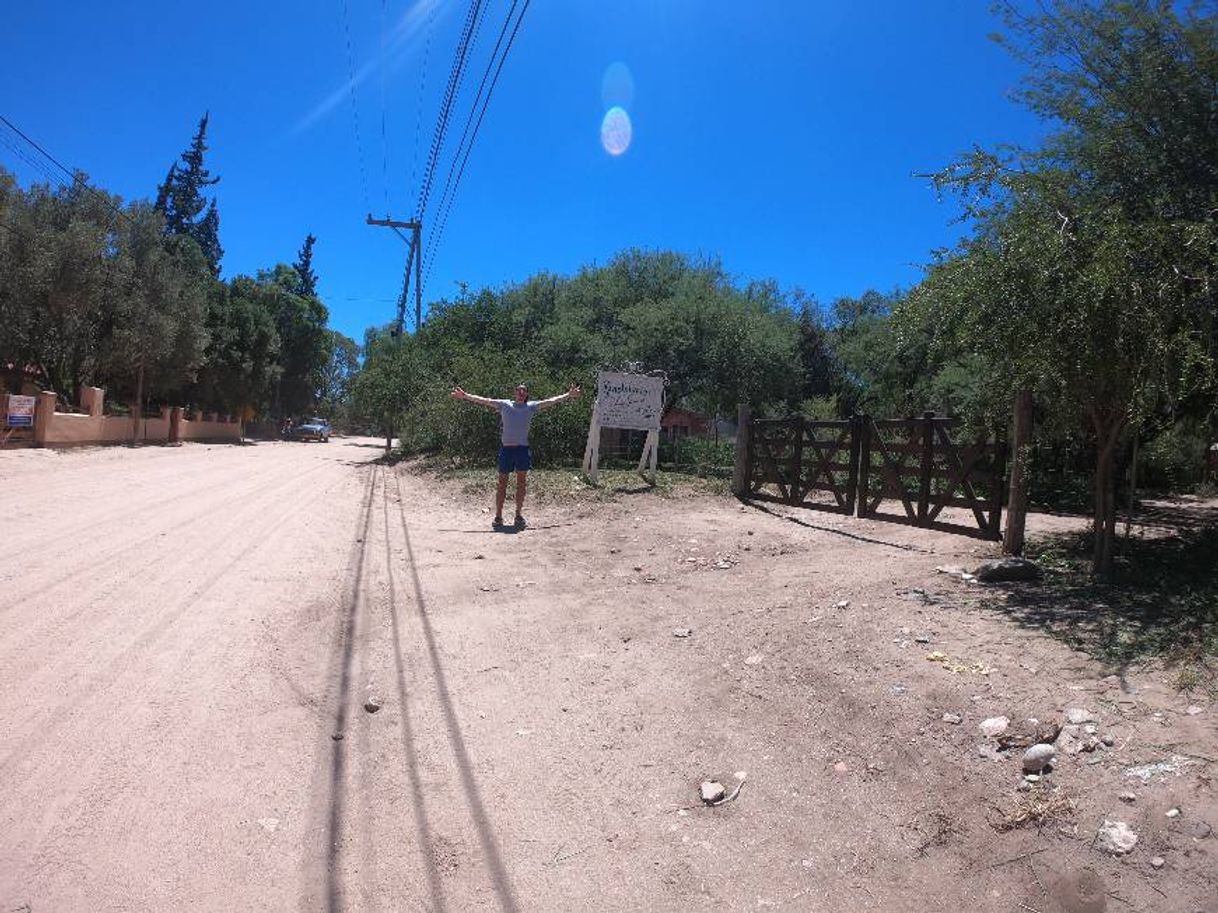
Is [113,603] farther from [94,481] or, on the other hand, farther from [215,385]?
[215,385]

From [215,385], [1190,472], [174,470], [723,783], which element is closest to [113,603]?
[723,783]

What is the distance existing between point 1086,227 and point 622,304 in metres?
20.0

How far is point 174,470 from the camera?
17984 millimetres

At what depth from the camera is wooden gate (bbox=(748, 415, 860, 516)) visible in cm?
1141

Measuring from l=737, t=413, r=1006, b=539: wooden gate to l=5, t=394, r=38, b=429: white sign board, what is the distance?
19.3 metres

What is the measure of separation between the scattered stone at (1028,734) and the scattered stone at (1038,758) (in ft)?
0.30

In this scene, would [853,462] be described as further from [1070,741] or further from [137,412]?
[137,412]

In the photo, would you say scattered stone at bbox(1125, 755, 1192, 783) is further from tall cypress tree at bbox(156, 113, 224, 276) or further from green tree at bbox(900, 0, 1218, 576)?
tall cypress tree at bbox(156, 113, 224, 276)

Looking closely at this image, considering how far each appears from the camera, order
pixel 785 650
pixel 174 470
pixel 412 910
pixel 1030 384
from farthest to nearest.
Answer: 1. pixel 174 470
2. pixel 1030 384
3. pixel 785 650
4. pixel 412 910

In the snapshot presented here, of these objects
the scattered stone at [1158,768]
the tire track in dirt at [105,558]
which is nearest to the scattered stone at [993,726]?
the scattered stone at [1158,768]

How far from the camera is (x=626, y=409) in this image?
1468 cm

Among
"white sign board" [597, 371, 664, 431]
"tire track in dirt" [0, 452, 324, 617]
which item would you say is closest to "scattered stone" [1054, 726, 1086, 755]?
"tire track in dirt" [0, 452, 324, 617]

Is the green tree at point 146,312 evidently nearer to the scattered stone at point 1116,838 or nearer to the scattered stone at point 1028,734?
the scattered stone at point 1028,734

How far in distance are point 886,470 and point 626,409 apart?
5.51 meters
